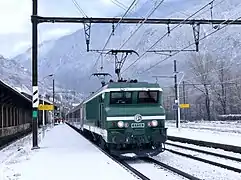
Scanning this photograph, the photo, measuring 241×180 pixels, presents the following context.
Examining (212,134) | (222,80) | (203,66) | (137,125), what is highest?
(203,66)

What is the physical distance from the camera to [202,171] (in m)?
14.2

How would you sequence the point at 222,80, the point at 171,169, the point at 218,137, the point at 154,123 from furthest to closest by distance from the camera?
the point at 222,80
the point at 218,137
the point at 154,123
the point at 171,169

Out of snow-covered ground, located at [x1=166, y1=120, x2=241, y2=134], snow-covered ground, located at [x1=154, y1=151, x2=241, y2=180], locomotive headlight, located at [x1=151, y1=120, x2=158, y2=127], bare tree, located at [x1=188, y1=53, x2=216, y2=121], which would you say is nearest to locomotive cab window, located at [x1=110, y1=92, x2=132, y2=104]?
locomotive headlight, located at [x1=151, y1=120, x2=158, y2=127]

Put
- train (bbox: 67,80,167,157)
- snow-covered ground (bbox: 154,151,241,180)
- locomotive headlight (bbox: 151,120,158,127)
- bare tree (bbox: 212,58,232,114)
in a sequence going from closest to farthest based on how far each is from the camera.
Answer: snow-covered ground (bbox: 154,151,241,180), train (bbox: 67,80,167,157), locomotive headlight (bbox: 151,120,158,127), bare tree (bbox: 212,58,232,114)

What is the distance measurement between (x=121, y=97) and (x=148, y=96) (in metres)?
1.12

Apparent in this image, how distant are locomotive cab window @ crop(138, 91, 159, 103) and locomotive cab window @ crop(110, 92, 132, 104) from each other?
0.44 meters

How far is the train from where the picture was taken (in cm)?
1702

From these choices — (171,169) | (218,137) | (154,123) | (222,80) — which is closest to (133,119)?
(154,123)

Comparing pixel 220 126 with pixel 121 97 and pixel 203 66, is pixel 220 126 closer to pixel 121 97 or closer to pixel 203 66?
pixel 203 66

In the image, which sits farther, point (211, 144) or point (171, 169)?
point (211, 144)

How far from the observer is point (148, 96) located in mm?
18328

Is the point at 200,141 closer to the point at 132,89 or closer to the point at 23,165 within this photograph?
the point at 132,89

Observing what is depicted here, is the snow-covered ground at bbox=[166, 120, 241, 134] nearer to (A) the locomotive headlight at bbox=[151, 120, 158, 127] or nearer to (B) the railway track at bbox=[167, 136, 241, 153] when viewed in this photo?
(B) the railway track at bbox=[167, 136, 241, 153]

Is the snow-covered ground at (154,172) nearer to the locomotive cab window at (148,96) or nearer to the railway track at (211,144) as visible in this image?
the locomotive cab window at (148,96)
